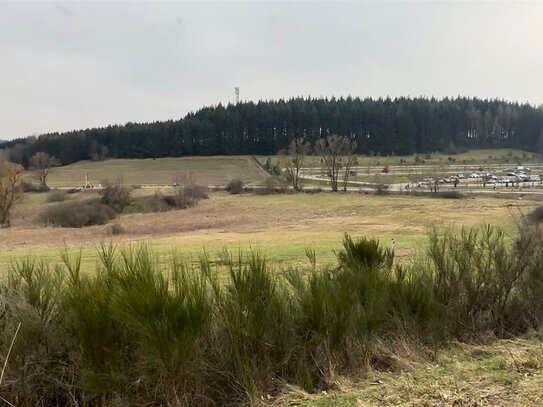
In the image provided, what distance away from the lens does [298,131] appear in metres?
154

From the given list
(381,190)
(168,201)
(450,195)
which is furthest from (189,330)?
(381,190)

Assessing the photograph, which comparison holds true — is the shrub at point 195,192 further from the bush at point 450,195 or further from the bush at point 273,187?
the bush at point 450,195

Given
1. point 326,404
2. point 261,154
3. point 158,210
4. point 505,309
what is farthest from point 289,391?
point 261,154

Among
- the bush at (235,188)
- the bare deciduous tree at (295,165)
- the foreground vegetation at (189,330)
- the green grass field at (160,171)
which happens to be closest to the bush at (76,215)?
the bush at (235,188)

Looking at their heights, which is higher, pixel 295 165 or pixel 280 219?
pixel 295 165

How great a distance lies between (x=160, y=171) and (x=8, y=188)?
64581 millimetres

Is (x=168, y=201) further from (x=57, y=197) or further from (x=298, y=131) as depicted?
(x=298, y=131)

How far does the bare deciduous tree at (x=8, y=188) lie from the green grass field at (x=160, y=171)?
41.7 m

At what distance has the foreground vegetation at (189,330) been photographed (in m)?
5.15

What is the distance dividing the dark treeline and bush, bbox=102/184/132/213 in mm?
79669

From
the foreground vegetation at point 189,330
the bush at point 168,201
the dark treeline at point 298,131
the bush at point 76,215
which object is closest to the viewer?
the foreground vegetation at point 189,330

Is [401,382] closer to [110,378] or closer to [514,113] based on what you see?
[110,378]

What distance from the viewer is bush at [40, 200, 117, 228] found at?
55.8m

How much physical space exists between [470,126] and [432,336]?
172 m
